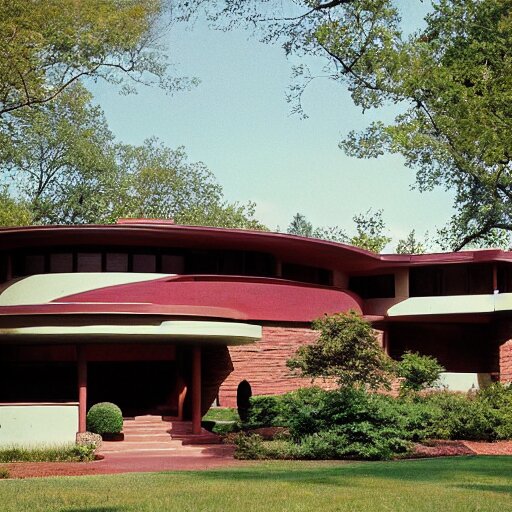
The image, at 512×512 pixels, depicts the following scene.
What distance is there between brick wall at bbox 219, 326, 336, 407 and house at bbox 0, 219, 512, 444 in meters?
0.04

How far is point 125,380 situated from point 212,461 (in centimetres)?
876

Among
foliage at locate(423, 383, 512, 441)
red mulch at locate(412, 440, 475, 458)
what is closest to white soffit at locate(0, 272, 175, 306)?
foliage at locate(423, 383, 512, 441)

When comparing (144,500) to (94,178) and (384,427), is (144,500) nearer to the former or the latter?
(384,427)

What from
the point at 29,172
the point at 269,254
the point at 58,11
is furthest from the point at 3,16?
the point at 29,172

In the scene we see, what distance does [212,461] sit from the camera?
2198 centimetres

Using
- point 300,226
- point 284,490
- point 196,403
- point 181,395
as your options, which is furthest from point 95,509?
point 300,226

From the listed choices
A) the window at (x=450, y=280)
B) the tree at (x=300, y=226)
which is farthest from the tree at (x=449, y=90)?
the tree at (x=300, y=226)

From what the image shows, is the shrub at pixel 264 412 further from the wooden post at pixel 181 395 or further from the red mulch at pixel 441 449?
the red mulch at pixel 441 449

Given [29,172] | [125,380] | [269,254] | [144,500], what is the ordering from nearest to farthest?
1. [144,500]
2. [125,380]
3. [269,254]
4. [29,172]

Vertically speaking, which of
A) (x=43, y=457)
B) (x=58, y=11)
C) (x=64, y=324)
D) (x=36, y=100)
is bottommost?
(x=43, y=457)

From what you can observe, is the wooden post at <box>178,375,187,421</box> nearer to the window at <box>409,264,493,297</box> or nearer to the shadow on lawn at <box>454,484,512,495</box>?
the shadow on lawn at <box>454,484,512,495</box>

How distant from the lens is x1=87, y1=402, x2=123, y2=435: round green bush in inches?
991

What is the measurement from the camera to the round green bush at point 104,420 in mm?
25172

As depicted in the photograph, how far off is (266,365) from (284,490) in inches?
670
